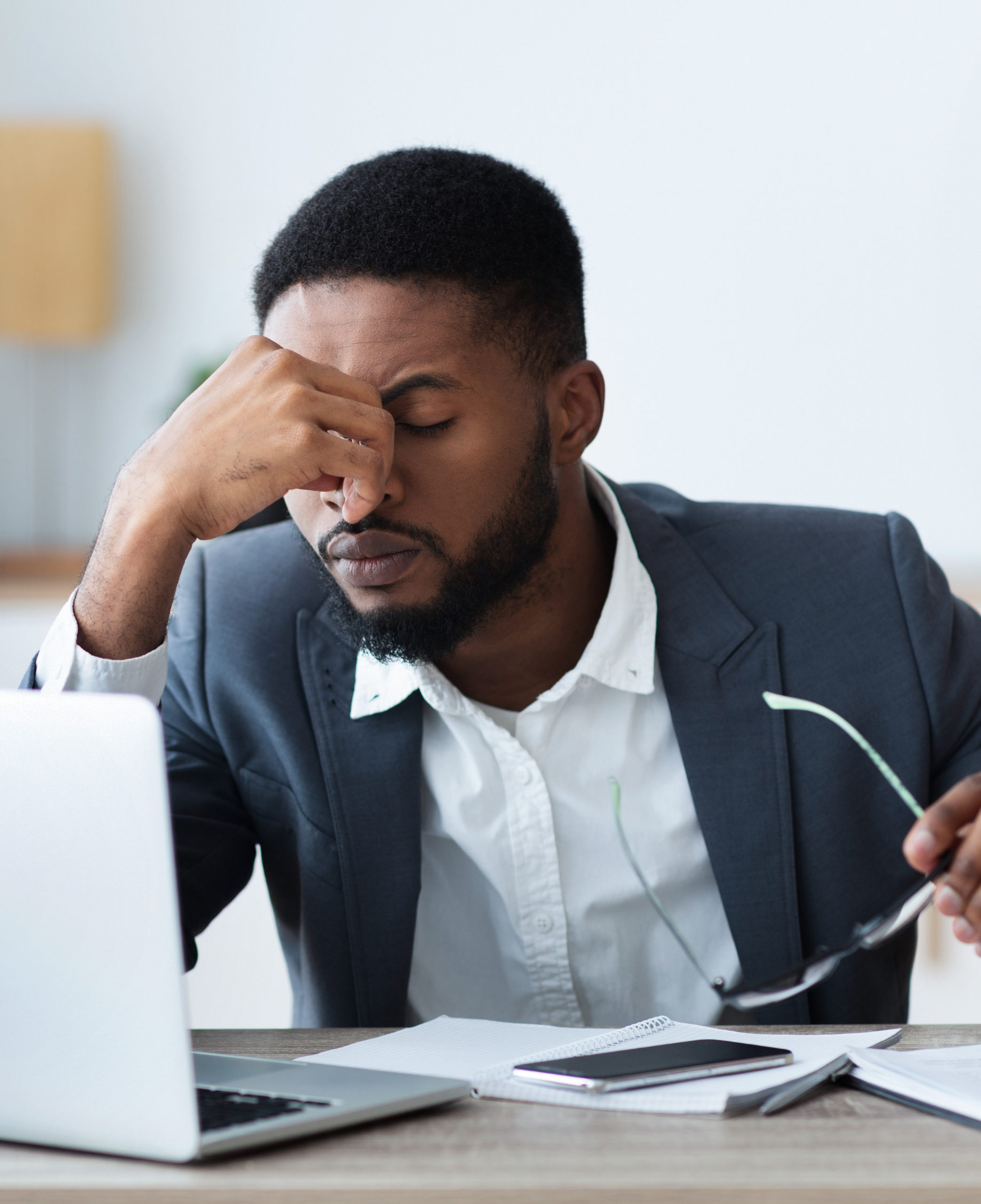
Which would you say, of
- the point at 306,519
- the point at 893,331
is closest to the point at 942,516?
the point at 893,331

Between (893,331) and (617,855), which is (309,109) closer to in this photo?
(893,331)

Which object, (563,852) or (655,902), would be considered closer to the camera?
(655,902)

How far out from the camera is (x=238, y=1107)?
28.7 inches

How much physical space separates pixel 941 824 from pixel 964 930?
0.09 metres

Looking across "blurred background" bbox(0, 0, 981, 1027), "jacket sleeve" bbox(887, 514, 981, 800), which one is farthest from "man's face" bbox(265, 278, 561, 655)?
"blurred background" bbox(0, 0, 981, 1027)

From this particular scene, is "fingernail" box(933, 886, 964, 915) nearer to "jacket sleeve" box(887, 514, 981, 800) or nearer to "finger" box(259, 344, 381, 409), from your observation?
"jacket sleeve" box(887, 514, 981, 800)

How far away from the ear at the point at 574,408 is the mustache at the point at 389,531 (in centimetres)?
20

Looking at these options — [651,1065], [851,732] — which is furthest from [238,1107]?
[851,732]

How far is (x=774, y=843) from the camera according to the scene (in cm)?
126

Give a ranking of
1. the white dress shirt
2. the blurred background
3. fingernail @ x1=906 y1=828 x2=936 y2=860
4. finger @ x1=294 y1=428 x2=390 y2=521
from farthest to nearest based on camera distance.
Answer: the blurred background
the white dress shirt
finger @ x1=294 y1=428 x2=390 y2=521
fingernail @ x1=906 y1=828 x2=936 y2=860

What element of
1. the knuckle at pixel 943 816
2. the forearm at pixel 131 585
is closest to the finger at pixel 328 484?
the forearm at pixel 131 585

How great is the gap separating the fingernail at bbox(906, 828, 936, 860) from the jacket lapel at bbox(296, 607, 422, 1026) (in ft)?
1.87

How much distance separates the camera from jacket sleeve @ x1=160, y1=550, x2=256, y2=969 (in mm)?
1283

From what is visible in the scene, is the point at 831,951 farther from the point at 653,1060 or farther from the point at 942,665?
the point at 942,665
